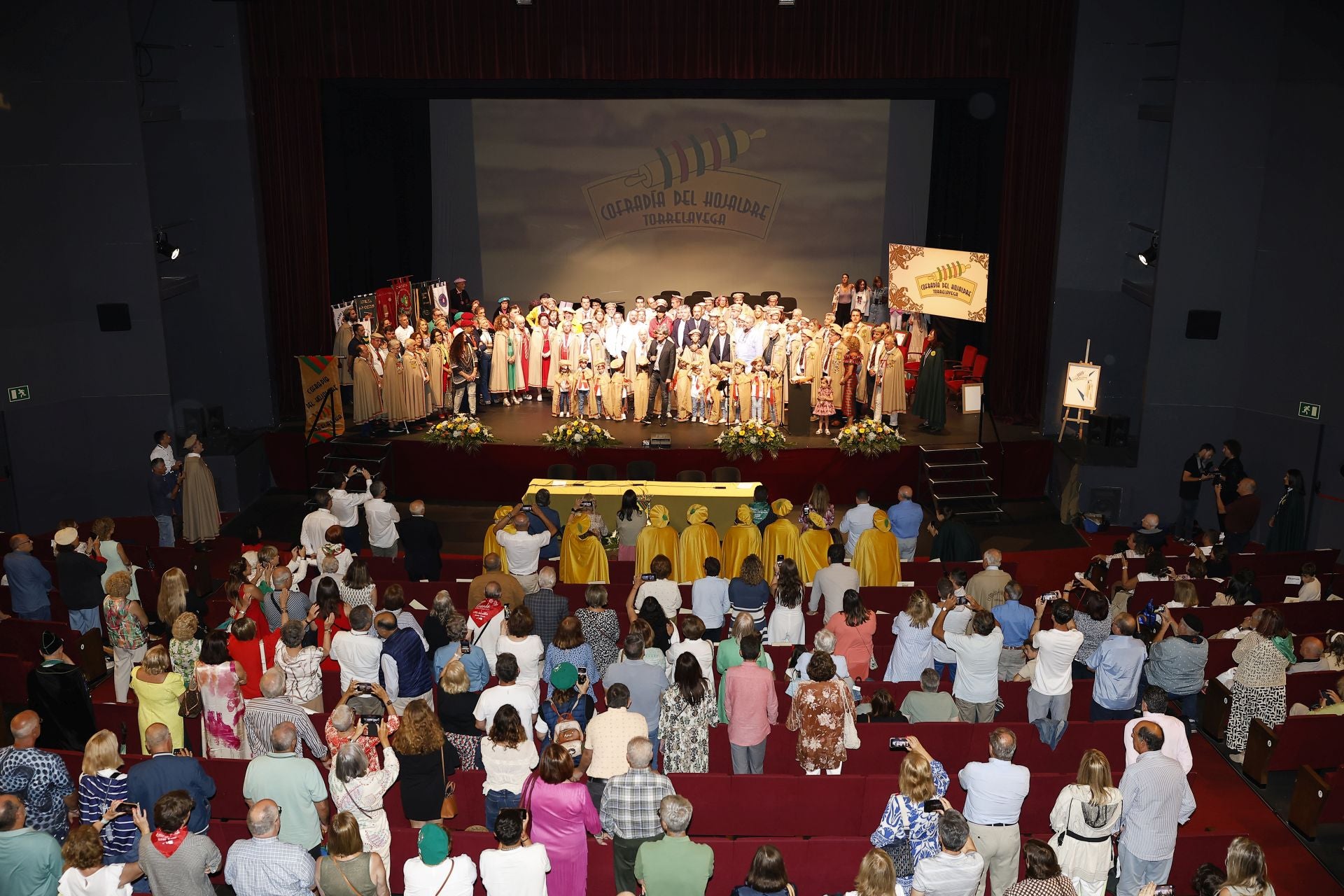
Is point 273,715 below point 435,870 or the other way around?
the other way around

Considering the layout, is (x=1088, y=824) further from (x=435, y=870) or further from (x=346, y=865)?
(x=346, y=865)

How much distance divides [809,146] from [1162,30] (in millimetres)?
6413

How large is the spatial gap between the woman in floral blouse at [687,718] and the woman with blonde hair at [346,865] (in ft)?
6.51

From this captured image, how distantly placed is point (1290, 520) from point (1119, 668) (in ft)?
19.9

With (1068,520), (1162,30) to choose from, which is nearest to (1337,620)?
(1068,520)

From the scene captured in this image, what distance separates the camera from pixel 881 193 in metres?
20.7

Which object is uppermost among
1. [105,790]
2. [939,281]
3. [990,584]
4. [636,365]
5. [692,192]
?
[692,192]

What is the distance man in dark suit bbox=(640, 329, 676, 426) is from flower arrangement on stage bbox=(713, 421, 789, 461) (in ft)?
A: 5.91

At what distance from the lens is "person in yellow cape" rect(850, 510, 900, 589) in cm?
1061

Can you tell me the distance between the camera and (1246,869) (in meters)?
5.30

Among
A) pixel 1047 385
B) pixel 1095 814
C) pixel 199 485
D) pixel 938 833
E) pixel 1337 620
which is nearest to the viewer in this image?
pixel 938 833

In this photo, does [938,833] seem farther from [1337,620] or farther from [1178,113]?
[1178,113]

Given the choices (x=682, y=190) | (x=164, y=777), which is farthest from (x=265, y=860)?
(x=682, y=190)

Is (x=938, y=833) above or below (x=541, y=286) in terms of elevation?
below
